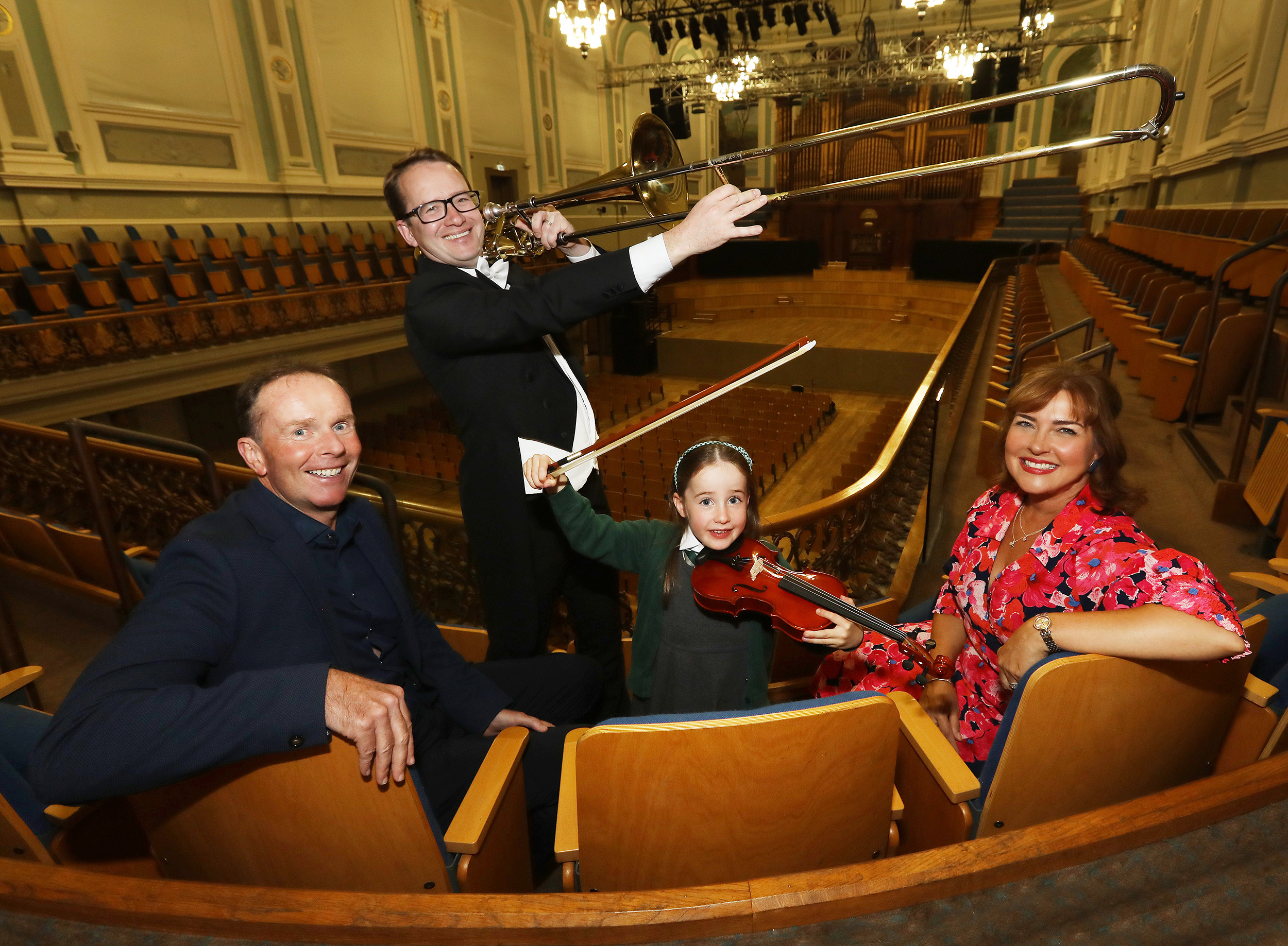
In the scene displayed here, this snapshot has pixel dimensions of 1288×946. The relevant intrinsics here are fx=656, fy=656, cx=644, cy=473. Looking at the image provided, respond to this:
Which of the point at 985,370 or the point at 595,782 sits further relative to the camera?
the point at 985,370

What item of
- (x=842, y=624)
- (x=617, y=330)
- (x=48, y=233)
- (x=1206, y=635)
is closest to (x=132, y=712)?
(x=842, y=624)

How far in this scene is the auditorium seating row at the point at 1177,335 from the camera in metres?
3.31

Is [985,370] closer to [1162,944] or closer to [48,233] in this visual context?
[1162,944]

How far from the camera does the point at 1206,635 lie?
1.03 m

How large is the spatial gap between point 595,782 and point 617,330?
1244 cm

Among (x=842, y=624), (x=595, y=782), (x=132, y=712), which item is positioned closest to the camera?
(x=132, y=712)

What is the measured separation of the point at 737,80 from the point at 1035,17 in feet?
15.8

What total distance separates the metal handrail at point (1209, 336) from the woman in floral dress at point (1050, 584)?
2.60 meters

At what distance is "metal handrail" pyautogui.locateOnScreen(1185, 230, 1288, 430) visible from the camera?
313 cm

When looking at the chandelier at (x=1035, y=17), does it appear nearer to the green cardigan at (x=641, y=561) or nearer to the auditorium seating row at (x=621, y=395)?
the auditorium seating row at (x=621, y=395)

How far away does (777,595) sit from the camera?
4.63 ft

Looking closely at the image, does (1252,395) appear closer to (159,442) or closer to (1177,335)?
(1177,335)

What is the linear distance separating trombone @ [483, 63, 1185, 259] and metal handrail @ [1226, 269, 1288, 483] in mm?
A: 1677

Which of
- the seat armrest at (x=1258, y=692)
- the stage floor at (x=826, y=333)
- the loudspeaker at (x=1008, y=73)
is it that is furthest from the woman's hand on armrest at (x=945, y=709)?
the loudspeaker at (x=1008, y=73)
